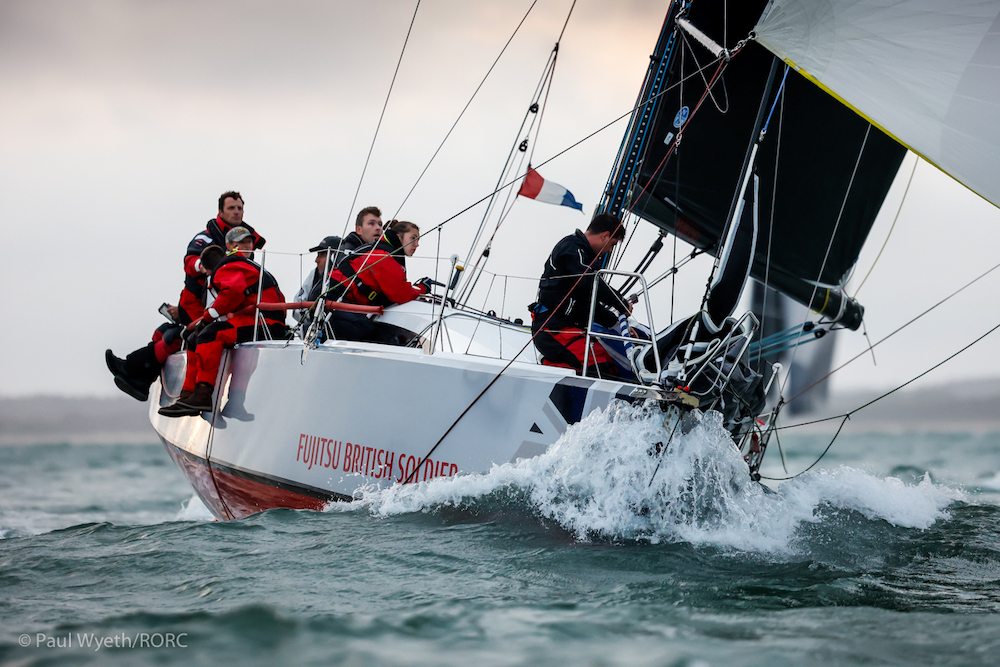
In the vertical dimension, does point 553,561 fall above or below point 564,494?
below

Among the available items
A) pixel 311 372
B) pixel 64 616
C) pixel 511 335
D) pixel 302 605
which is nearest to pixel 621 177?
pixel 511 335

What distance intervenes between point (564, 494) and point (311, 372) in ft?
5.49

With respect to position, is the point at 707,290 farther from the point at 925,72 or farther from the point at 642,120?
the point at 642,120

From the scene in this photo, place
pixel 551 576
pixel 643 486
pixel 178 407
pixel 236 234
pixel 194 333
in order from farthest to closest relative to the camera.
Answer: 1. pixel 236 234
2. pixel 194 333
3. pixel 178 407
4. pixel 643 486
5. pixel 551 576

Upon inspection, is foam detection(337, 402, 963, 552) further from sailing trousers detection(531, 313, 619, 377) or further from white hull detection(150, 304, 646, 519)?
sailing trousers detection(531, 313, 619, 377)

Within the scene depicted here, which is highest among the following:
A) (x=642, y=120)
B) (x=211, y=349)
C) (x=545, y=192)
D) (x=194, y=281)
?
(x=642, y=120)

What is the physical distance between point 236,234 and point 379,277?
1075 millimetres

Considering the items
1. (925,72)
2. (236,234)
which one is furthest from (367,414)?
(925,72)

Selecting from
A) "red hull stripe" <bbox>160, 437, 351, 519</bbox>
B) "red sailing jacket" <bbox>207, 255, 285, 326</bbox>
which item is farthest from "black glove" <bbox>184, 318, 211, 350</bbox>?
"red hull stripe" <bbox>160, 437, 351, 519</bbox>

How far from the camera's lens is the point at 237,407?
179 inches

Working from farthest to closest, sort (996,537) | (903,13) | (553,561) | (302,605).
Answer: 1. (996,537)
2. (903,13)
3. (553,561)
4. (302,605)

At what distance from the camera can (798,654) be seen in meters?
1.78

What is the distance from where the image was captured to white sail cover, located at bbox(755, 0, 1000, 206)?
309 cm

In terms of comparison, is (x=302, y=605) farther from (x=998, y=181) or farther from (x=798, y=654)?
(x=998, y=181)
